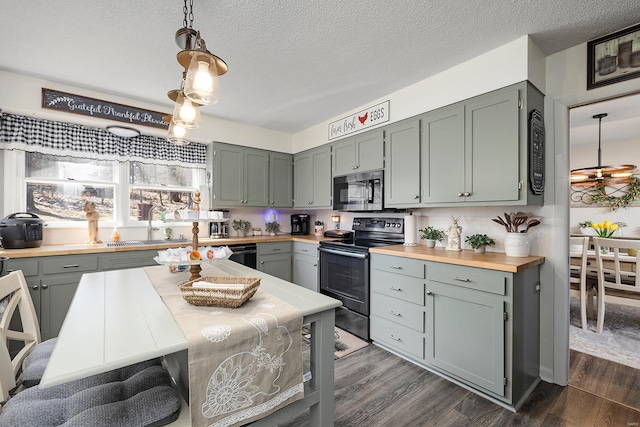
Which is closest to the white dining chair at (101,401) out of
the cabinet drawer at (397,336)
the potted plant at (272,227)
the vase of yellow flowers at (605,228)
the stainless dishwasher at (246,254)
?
the cabinet drawer at (397,336)

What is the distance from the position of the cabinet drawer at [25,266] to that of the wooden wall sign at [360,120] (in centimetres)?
322

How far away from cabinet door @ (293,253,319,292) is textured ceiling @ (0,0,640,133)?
2069mm

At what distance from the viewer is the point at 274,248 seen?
3803 mm

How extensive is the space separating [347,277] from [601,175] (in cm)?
416

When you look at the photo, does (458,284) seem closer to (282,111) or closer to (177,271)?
(177,271)

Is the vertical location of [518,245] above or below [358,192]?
below

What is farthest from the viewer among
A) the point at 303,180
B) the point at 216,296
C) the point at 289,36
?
the point at 303,180

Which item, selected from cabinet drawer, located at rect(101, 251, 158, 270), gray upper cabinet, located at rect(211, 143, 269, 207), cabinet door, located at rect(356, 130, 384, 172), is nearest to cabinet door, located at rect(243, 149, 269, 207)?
gray upper cabinet, located at rect(211, 143, 269, 207)

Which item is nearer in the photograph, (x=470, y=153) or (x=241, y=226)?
(x=470, y=153)

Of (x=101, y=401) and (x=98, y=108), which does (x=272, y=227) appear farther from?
(x=101, y=401)

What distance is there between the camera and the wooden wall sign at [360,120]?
119 inches

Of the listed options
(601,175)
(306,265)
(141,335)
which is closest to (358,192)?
(306,265)

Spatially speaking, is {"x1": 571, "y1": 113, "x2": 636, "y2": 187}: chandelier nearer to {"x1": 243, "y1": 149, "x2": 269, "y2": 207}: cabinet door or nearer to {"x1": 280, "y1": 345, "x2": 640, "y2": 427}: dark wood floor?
{"x1": 280, "y1": 345, "x2": 640, "y2": 427}: dark wood floor

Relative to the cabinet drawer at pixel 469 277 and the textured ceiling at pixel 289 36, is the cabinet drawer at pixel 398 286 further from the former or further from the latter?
the textured ceiling at pixel 289 36
